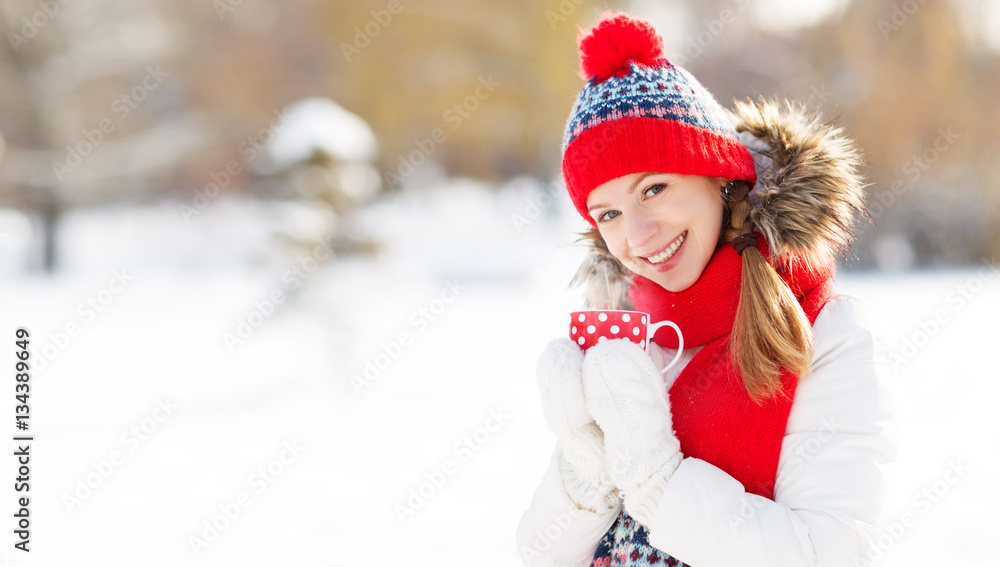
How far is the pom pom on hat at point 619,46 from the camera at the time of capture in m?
1.49

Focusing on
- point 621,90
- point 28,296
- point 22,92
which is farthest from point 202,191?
point 621,90

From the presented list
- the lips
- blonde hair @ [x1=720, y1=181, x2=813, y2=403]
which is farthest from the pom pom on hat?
blonde hair @ [x1=720, y1=181, x2=813, y2=403]

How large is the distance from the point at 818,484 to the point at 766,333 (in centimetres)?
28

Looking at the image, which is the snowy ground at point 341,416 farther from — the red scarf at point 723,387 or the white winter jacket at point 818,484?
the red scarf at point 723,387

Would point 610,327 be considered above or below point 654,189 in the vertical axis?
below

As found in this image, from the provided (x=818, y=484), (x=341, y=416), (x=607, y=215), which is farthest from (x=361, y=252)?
(x=818, y=484)

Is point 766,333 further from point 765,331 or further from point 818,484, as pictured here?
point 818,484

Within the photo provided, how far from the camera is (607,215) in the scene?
1523 millimetres

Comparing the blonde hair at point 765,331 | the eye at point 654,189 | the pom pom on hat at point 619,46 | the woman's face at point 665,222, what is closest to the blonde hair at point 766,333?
the blonde hair at point 765,331

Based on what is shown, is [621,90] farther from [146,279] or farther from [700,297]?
[146,279]

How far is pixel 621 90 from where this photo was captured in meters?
1.47

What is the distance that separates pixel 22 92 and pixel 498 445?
1415cm

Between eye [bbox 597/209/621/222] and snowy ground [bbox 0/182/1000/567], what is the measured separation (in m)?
0.22

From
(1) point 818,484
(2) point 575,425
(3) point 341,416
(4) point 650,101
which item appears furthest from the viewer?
(3) point 341,416
